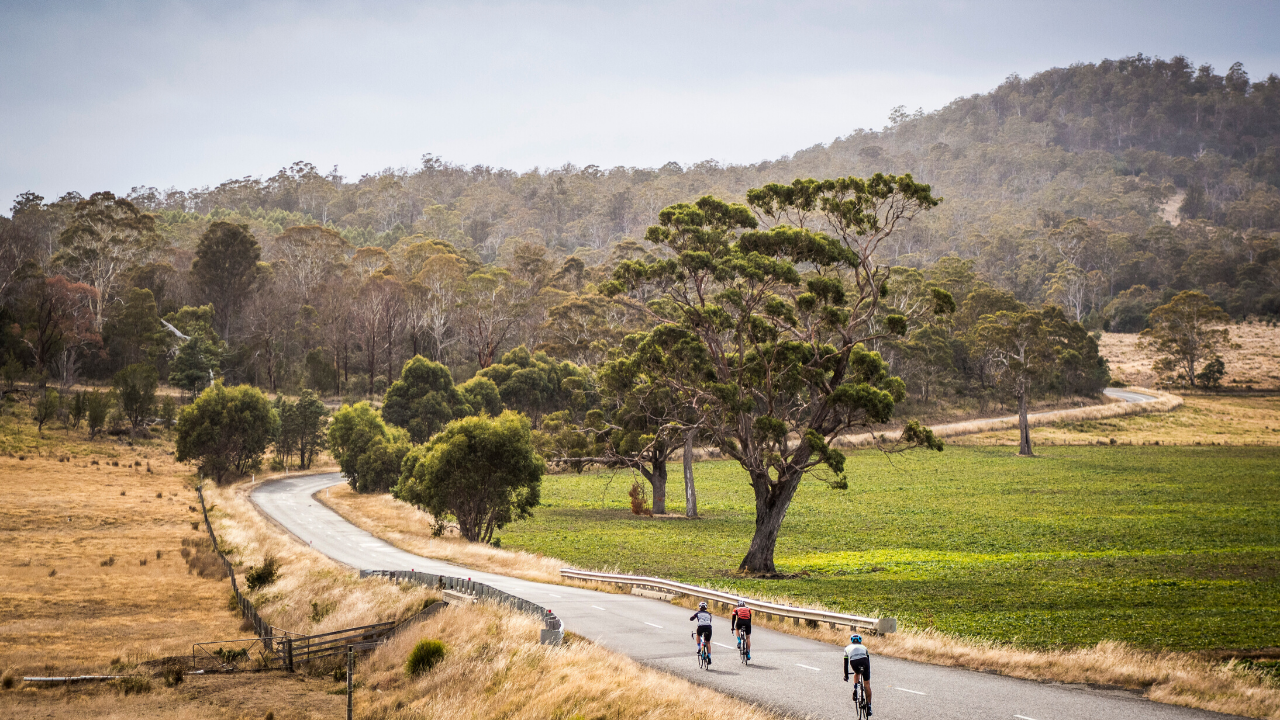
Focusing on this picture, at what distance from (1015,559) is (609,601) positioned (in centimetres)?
1851

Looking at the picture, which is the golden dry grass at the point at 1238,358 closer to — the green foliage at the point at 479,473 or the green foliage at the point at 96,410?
the green foliage at the point at 479,473

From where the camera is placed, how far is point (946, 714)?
14.9m

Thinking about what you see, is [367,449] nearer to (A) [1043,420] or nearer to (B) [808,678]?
(B) [808,678]

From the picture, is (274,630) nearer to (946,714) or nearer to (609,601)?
(609,601)

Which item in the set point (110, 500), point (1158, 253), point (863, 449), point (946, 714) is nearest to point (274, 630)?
point (946, 714)

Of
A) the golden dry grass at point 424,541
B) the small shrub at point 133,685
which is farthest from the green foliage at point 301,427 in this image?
the small shrub at point 133,685

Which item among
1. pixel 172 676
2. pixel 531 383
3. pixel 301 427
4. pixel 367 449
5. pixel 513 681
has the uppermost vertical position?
pixel 531 383

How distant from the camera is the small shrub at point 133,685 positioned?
24594 mm

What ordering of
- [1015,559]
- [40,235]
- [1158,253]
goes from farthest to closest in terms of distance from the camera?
[1158,253] < [40,235] < [1015,559]

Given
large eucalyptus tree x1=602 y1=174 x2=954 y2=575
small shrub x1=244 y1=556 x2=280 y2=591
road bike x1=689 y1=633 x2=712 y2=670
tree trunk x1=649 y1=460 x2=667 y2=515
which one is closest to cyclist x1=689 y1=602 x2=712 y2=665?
road bike x1=689 y1=633 x2=712 y2=670

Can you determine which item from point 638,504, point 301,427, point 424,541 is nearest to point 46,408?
point 301,427

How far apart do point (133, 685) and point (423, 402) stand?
5663 cm

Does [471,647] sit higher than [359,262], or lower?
lower

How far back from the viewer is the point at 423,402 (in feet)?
265
